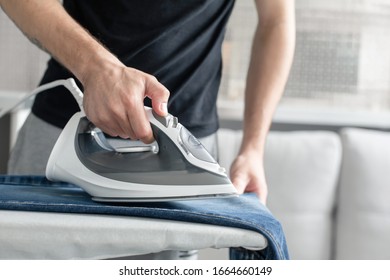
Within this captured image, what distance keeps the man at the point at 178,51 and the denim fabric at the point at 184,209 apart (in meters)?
0.20

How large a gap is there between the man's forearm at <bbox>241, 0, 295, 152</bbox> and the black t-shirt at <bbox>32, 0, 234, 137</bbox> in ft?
0.31

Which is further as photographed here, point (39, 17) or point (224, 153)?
point (224, 153)

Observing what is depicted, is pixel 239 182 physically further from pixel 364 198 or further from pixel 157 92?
pixel 364 198

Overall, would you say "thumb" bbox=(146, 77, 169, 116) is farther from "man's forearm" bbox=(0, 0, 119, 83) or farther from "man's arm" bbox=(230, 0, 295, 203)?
"man's arm" bbox=(230, 0, 295, 203)

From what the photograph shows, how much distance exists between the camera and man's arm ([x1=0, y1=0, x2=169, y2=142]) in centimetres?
94

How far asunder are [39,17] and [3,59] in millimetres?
1725

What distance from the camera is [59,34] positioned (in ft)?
3.49

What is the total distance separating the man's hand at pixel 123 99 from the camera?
94cm

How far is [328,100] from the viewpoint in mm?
2812

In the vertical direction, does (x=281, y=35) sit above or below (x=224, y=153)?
above

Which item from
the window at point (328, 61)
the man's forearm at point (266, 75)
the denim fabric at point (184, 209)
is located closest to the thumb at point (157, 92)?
the denim fabric at point (184, 209)

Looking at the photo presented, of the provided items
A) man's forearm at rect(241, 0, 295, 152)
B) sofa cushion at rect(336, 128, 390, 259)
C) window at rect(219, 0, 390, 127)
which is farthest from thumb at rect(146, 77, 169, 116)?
window at rect(219, 0, 390, 127)

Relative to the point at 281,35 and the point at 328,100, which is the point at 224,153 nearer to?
the point at 328,100
